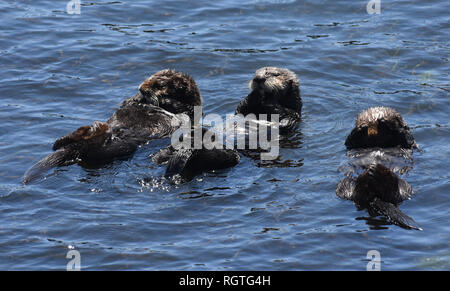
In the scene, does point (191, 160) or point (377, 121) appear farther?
point (377, 121)

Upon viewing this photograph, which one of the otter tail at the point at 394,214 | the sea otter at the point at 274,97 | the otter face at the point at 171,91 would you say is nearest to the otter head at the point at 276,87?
the sea otter at the point at 274,97

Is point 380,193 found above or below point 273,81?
below

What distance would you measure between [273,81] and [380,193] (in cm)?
227

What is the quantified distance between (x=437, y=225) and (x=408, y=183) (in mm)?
619

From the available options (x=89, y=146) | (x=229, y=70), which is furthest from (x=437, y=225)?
(x=229, y=70)

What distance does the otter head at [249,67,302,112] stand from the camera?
7.45 metres

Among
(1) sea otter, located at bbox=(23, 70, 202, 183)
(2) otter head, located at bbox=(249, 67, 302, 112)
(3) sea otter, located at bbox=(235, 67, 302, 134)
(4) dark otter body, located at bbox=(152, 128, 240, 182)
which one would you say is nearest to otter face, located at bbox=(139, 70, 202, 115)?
(1) sea otter, located at bbox=(23, 70, 202, 183)

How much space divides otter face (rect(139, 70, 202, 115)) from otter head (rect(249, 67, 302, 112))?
665mm

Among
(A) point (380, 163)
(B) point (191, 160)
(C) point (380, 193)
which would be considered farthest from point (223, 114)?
(C) point (380, 193)

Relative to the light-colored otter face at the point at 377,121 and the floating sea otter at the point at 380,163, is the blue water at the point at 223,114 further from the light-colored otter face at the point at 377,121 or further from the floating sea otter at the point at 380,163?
the light-colored otter face at the point at 377,121

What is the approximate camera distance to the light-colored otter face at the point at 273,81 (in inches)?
293

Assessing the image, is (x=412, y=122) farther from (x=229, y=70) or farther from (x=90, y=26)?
(x=90, y=26)

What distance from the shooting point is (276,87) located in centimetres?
750

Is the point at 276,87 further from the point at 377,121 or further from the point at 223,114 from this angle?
the point at 377,121
